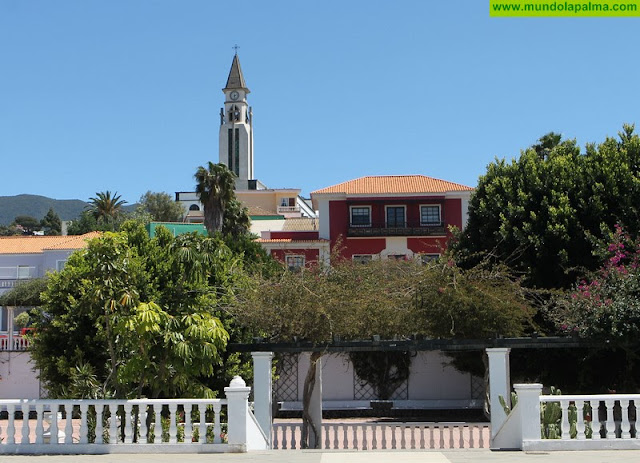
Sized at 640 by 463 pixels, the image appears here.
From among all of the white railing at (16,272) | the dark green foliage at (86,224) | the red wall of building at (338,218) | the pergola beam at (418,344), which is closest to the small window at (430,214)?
the red wall of building at (338,218)

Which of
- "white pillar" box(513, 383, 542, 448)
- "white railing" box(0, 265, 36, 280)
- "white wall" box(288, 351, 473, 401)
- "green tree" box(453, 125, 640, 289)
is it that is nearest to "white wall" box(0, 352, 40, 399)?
"white wall" box(288, 351, 473, 401)

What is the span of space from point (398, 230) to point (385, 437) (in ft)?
104

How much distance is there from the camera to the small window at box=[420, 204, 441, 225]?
50344mm

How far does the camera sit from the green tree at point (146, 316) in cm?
1378

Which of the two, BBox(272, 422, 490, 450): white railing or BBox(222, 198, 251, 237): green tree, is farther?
BBox(222, 198, 251, 237): green tree

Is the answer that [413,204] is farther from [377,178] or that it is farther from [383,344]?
[383,344]

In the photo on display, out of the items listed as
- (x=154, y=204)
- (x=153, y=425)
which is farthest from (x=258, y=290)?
(x=154, y=204)

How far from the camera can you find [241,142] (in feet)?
379

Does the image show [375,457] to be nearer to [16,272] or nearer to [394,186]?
[394,186]

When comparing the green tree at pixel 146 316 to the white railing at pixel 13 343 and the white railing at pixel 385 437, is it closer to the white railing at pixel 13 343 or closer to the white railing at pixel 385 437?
the white railing at pixel 385 437

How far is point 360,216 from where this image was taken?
50344 mm

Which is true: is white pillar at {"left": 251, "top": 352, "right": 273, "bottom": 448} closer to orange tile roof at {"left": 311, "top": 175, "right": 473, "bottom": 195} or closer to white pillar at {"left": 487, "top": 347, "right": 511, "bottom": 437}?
white pillar at {"left": 487, "top": 347, "right": 511, "bottom": 437}

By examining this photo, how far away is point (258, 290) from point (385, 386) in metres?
14.9

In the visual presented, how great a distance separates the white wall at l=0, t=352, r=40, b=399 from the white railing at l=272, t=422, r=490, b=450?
16.5 metres
